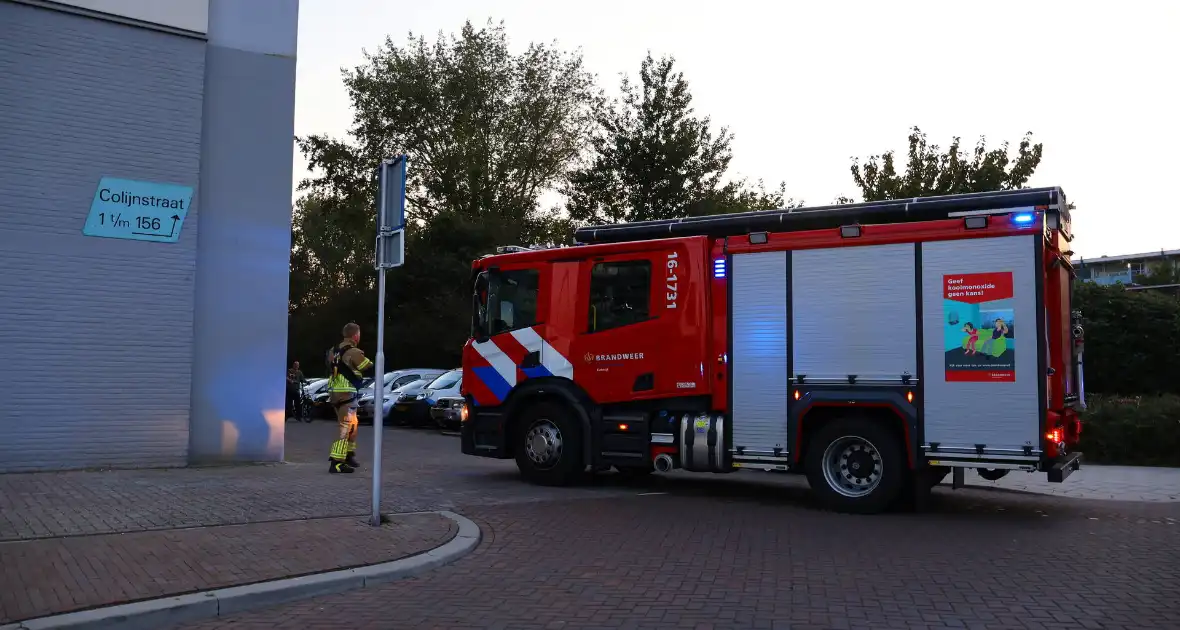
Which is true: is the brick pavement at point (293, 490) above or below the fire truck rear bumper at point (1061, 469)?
below

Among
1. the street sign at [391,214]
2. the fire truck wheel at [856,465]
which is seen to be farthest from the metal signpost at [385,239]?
the fire truck wheel at [856,465]

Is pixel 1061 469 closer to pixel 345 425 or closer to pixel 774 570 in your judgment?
pixel 774 570

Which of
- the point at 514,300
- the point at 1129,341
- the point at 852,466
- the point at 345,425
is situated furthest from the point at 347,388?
the point at 1129,341

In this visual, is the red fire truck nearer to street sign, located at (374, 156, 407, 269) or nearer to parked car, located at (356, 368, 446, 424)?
street sign, located at (374, 156, 407, 269)

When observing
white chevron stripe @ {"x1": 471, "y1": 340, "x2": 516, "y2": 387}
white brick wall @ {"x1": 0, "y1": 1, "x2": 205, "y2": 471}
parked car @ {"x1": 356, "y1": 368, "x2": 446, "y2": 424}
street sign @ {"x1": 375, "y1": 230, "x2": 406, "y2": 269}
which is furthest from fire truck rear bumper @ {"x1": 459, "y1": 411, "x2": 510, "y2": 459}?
parked car @ {"x1": 356, "y1": 368, "x2": 446, "y2": 424}

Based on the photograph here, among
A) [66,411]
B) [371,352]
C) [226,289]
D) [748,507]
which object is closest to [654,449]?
[748,507]

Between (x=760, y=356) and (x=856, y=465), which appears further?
(x=760, y=356)

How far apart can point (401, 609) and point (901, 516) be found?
5914 millimetres

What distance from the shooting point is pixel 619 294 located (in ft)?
39.4

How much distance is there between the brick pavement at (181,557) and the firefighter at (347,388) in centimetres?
404

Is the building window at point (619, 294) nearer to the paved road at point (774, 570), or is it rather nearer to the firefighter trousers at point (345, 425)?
the paved road at point (774, 570)

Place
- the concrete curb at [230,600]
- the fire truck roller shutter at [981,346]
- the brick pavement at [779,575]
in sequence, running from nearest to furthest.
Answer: the concrete curb at [230,600] → the brick pavement at [779,575] → the fire truck roller shutter at [981,346]

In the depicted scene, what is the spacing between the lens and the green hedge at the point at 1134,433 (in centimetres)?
1622

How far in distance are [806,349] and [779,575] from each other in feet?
12.5
